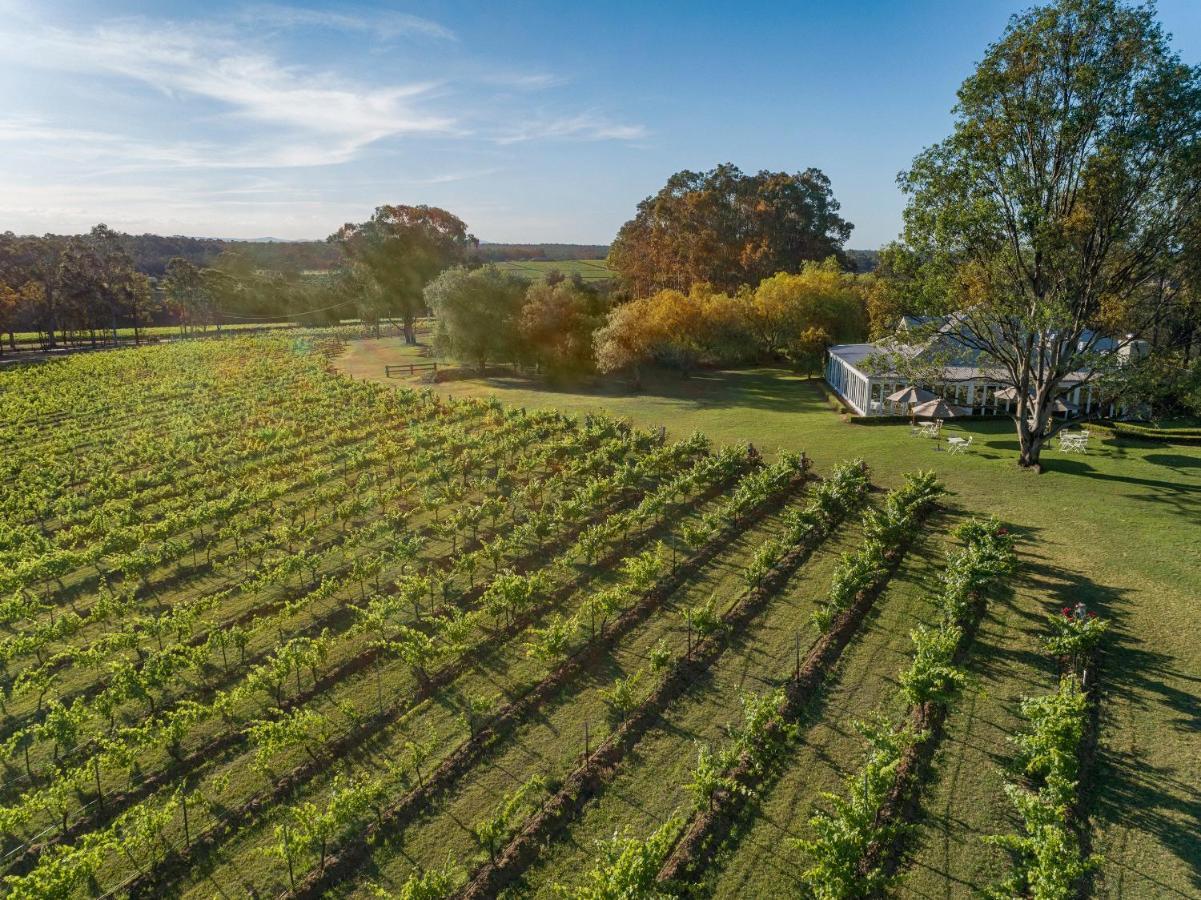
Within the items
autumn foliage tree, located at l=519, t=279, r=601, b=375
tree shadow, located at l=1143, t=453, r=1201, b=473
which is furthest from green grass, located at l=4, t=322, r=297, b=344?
tree shadow, located at l=1143, t=453, r=1201, b=473

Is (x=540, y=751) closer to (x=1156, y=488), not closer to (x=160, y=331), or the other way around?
(x=1156, y=488)

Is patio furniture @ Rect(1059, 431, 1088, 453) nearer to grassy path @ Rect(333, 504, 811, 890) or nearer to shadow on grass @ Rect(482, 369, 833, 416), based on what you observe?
shadow on grass @ Rect(482, 369, 833, 416)

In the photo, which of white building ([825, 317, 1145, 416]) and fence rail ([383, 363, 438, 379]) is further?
fence rail ([383, 363, 438, 379])

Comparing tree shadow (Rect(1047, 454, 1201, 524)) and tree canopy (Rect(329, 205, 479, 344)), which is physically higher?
tree canopy (Rect(329, 205, 479, 344))

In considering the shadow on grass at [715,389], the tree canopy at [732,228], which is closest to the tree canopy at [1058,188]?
the shadow on grass at [715,389]

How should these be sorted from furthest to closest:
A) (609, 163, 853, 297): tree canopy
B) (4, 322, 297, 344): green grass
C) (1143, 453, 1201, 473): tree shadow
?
(4, 322, 297, 344): green grass
(609, 163, 853, 297): tree canopy
(1143, 453, 1201, 473): tree shadow

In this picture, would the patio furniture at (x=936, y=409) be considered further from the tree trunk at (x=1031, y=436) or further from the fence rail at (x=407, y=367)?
the fence rail at (x=407, y=367)
